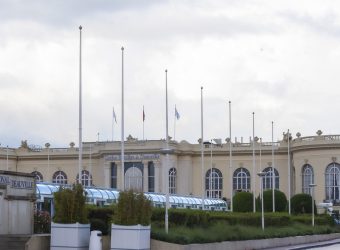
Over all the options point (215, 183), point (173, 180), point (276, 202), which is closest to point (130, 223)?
point (276, 202)

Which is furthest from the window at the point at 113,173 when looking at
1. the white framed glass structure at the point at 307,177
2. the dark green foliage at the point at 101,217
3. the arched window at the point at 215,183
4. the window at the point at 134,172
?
the dark green foliage at the point at 101,217

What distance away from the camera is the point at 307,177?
322ft

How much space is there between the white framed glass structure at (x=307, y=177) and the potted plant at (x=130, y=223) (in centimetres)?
6908

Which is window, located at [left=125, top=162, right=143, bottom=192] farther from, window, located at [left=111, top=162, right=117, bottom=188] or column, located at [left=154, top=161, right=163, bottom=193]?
column, located at [left=154, top=161, right=163, bottom=193]

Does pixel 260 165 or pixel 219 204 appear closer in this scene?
pixel 219 204

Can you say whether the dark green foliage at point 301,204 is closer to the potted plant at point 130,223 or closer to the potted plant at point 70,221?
the potted plant at point 130,223

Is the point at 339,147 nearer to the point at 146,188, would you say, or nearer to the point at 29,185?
the point at 146,188

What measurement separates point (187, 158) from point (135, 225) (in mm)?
75097

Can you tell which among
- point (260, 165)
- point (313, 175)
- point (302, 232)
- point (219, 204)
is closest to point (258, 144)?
point (260, 165)

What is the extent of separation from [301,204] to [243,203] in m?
6.10

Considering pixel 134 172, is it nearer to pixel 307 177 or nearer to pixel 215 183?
pixel 215 183

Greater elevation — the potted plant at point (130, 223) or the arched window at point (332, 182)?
the arched window at point (332, 182)

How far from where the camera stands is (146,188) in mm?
101688

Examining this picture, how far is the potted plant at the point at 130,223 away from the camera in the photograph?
2962cm
